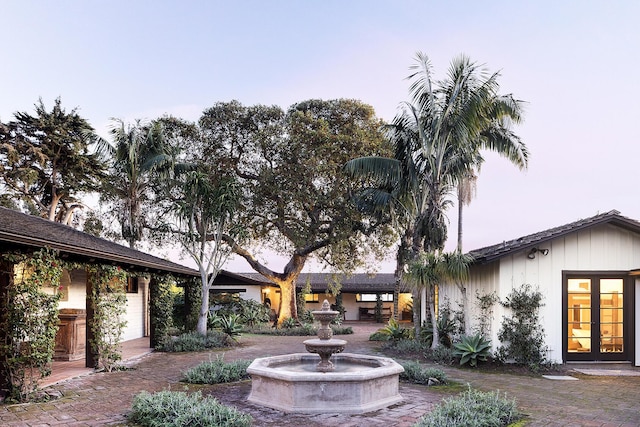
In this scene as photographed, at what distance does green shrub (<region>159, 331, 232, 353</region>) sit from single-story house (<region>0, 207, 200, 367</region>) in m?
1.53

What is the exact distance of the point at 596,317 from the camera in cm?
1205

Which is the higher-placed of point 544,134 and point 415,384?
point 544,134

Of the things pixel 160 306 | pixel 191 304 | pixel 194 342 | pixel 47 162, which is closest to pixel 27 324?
pixel 160 306

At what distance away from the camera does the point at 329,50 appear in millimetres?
14711

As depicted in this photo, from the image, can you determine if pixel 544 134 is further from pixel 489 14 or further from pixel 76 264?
pixel 76 264

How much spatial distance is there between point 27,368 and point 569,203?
21.7 meters

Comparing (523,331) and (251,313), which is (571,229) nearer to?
(523,331)

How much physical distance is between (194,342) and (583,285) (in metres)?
11.3

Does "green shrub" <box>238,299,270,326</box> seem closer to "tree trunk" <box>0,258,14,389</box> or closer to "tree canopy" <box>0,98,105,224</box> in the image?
"tree canopy" <box>0,98,105,224</box>

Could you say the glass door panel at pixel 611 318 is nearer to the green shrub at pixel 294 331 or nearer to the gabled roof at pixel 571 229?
the gabled roof at pixel 571 229

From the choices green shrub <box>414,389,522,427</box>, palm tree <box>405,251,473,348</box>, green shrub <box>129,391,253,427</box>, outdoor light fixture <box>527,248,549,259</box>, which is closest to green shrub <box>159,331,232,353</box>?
palm tree <box>405,251,473,348</box>

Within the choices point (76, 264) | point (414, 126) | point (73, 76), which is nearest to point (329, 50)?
point (414, 126)

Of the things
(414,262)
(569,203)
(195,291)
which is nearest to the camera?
(414,262)

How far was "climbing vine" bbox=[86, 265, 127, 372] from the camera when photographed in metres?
10.6
